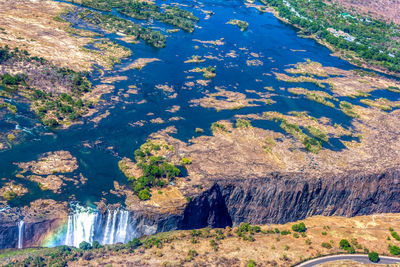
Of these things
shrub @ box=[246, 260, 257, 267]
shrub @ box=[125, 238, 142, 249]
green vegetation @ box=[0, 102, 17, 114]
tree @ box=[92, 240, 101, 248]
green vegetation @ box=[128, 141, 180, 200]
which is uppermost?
green vegetation @ box=[0, 102, 17, 114]

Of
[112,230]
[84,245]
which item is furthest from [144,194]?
[84,245]

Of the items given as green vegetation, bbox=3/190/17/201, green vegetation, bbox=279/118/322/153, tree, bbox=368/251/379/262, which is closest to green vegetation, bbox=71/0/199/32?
green vegetation, bbox=279/118/322/153

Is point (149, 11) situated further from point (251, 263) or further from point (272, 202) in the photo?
point (251, 263)

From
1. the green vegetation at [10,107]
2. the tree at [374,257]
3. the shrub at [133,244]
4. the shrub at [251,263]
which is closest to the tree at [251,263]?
the shrub at [251,263]

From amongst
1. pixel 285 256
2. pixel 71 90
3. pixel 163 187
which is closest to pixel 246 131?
pixel 163 187

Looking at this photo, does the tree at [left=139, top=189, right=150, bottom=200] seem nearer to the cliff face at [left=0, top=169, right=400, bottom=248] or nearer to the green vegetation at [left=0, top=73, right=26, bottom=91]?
the cliff face at [left=0, top=169, right=400, bottom=248]
